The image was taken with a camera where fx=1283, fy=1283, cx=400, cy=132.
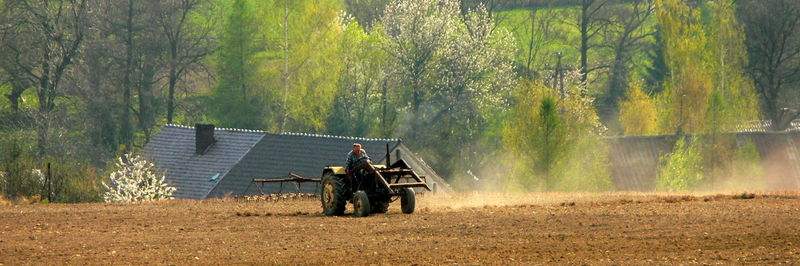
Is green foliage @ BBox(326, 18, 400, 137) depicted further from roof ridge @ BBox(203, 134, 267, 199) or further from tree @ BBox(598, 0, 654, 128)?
roof ridge @ BBox(203, 134, 267, 199)

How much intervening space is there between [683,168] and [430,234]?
36353 millimetres

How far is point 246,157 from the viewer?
177 ft

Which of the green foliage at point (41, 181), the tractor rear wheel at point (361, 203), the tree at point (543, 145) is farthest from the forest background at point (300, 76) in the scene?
the tractor rear wheel at point (361, 203)

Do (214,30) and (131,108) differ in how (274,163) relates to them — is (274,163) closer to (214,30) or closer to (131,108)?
(131,108)

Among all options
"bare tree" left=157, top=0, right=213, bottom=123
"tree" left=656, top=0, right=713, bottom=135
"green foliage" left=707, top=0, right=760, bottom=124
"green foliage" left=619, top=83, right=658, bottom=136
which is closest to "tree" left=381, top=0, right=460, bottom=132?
"bare tree" left=157, top=0, right=213, bottom=123

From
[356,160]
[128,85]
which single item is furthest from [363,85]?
[356,160]

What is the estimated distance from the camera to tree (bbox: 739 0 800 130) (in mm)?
75062

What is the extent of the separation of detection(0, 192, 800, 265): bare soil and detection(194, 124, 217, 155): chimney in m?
22.2

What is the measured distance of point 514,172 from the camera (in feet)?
180

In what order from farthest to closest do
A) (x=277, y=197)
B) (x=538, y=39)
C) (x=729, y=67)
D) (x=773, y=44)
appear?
1. (x=538, y=39)
2. (x=773, y=44)
3. (x=729, y=67)
4. (x=277, y=197)

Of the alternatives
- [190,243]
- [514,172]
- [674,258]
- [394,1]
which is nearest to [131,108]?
[394,1]

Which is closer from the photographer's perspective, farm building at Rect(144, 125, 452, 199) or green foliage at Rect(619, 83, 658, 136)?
farm building at Rect(144, 125, 452, 199)

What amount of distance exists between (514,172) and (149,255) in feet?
114

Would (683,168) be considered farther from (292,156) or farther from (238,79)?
(238,79)
